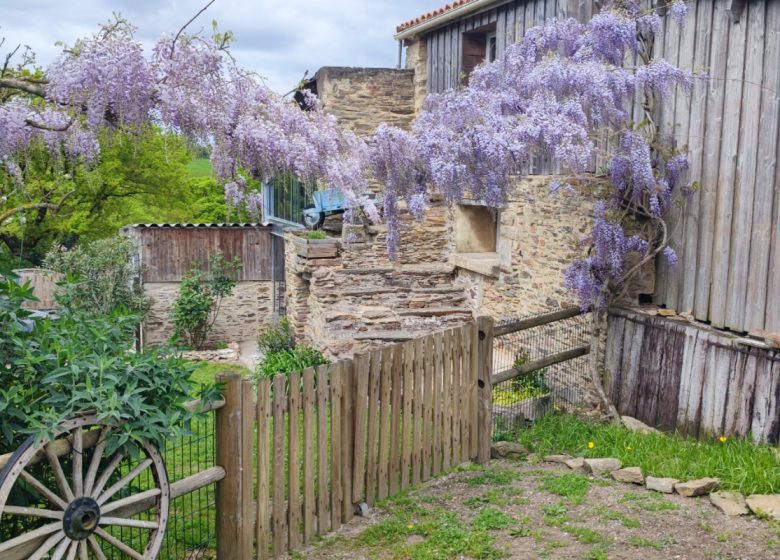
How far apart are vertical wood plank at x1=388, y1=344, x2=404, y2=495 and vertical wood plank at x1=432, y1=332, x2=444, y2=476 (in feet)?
1.31

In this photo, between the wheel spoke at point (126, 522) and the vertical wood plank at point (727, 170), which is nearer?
the wheel spoke at point (126, 522)

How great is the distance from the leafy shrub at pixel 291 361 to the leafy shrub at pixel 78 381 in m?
6.69

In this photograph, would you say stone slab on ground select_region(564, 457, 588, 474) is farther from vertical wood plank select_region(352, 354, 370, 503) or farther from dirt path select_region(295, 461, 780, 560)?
vertical wood plank select_region(352, 354, 370, 503)

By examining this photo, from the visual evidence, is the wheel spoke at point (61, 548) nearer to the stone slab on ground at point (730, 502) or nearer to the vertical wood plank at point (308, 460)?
the vertical wood plank at point (308, 460)

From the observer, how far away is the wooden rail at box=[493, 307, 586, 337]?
6840mm

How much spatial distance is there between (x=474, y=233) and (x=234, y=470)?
7.95m

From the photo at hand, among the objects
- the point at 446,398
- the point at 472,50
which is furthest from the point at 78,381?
the point at 472,50

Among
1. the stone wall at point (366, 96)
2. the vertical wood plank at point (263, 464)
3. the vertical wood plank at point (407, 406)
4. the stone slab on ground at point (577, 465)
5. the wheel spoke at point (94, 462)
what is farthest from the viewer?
the stone wall at point (366, 96)

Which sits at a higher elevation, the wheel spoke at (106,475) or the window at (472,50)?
the window at (472,50)

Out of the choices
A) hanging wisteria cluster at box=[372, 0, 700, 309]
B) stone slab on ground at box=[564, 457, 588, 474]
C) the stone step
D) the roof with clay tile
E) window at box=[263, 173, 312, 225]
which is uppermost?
the roof with clay tile

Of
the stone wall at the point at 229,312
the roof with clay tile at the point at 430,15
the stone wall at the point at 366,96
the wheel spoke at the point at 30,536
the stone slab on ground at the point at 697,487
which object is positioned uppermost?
the roof with clay tile at the point at 430,15

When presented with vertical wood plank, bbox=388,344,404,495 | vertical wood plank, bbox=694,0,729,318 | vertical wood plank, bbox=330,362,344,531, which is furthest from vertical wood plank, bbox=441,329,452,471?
vertical wood plank, bbox=694,0,729,318

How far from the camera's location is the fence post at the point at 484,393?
6.33m

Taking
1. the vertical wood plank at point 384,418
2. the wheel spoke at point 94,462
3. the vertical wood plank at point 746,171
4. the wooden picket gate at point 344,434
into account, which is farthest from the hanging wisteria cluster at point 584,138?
the wheel spoke at point 94,462
